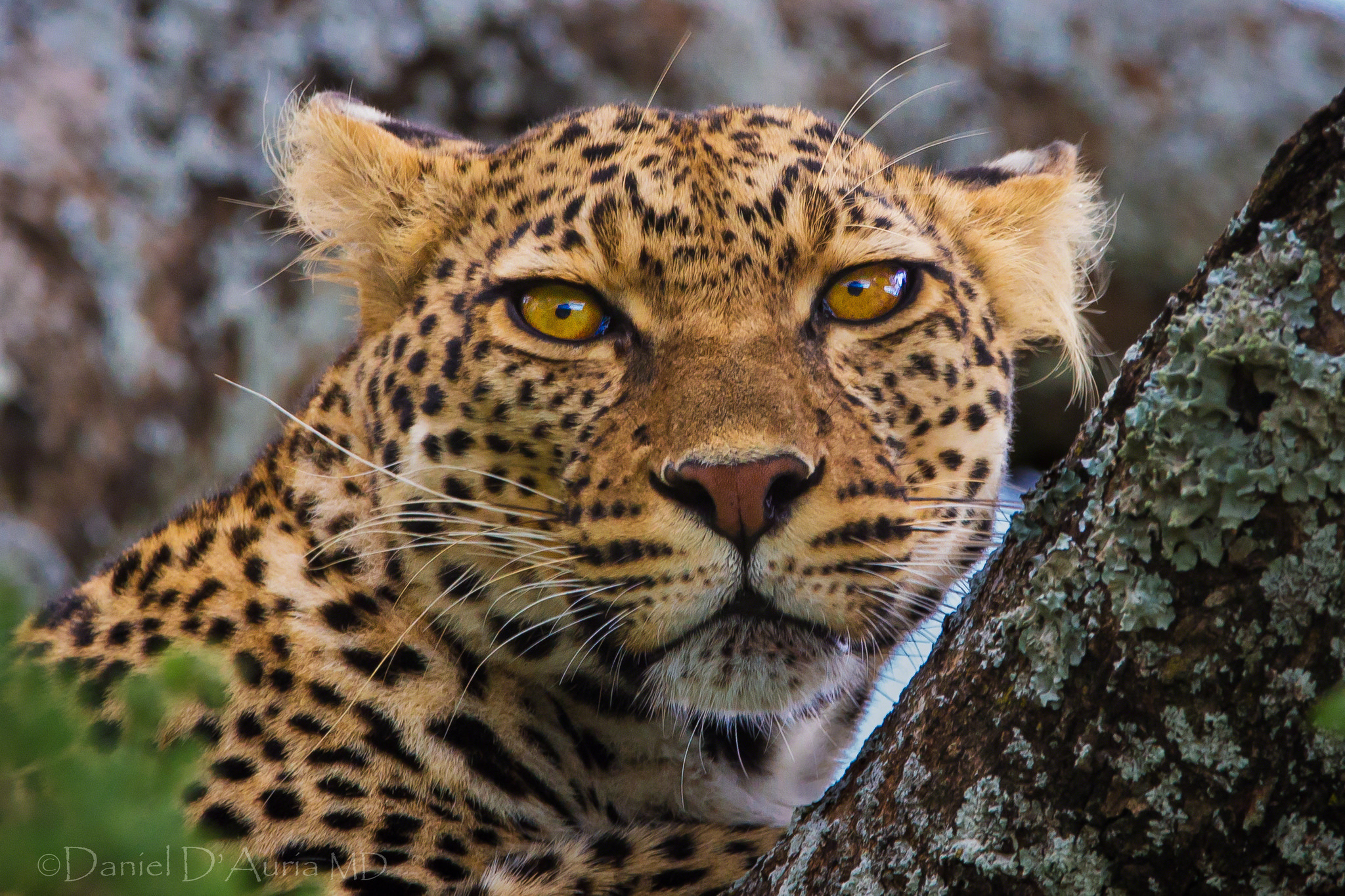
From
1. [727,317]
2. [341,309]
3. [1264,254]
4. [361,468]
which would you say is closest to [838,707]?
[727,317]

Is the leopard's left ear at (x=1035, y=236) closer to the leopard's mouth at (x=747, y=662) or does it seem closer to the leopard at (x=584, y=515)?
the leopard at (x=584, y=515)

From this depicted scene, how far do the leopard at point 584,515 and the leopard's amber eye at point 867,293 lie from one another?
11mm

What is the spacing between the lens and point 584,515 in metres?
3.77

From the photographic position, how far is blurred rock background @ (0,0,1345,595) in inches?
269

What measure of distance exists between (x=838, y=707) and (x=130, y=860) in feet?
10.3

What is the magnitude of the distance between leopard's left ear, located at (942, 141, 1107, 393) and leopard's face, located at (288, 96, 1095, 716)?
1.2 inches

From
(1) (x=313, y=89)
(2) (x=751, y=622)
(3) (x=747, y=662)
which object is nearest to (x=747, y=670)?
(3) (x=747, y=662)

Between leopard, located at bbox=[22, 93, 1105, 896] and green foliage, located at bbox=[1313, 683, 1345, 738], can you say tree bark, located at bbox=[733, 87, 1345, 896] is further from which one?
leopard, located at bbox=[22, 93, 1105, 896]

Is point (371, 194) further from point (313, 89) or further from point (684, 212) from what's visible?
point (313, 89)

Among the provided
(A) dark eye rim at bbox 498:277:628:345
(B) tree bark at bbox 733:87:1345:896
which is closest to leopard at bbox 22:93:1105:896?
(A) dark eye rim at bbox 498:277:628:345

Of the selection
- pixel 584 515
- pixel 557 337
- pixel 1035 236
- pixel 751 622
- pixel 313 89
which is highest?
pixel 313 89

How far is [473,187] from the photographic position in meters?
4.60

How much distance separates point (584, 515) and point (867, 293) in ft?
4.10

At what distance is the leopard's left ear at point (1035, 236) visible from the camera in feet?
16.1
